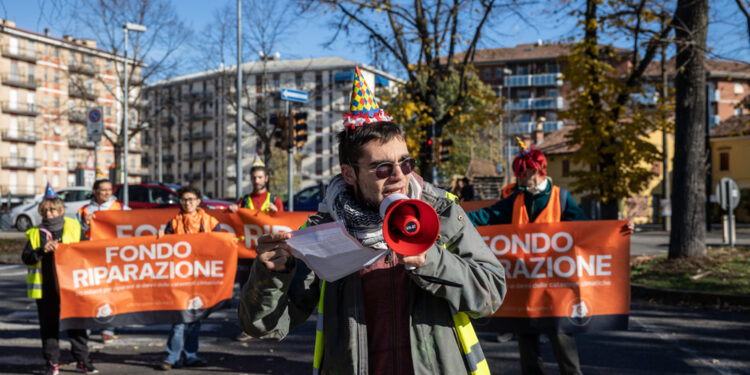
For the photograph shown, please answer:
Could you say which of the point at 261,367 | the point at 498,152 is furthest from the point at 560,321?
the point at 498,152

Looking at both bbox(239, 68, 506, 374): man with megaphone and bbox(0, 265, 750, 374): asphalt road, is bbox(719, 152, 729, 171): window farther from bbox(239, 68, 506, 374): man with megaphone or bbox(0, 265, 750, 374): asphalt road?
bbox(239, 68, 506, 374): man with megaphone

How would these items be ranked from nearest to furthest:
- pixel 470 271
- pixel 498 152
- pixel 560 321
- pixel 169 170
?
pixel 470 271 → pixel 560 321 → pixel 498 152 → pixel 169 170

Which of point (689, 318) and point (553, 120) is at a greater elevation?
point (553, 120)

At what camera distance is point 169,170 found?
367ft

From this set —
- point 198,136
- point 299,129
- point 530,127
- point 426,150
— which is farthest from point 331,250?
point 198,136

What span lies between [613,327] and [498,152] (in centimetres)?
6310

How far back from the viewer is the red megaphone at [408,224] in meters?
1.74

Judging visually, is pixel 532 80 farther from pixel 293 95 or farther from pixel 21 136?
pixel 293 95

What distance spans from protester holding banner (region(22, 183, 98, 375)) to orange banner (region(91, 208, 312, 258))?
152 centimetres

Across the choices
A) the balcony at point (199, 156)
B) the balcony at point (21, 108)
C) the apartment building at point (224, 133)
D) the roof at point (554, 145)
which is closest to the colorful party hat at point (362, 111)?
the roof at point (554, 145)

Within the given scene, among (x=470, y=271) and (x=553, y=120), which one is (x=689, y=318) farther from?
(x=553, y=120)

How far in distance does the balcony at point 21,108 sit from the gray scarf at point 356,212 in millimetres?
85347

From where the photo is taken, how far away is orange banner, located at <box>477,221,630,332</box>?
5.57 meters

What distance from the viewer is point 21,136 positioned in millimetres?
78562
